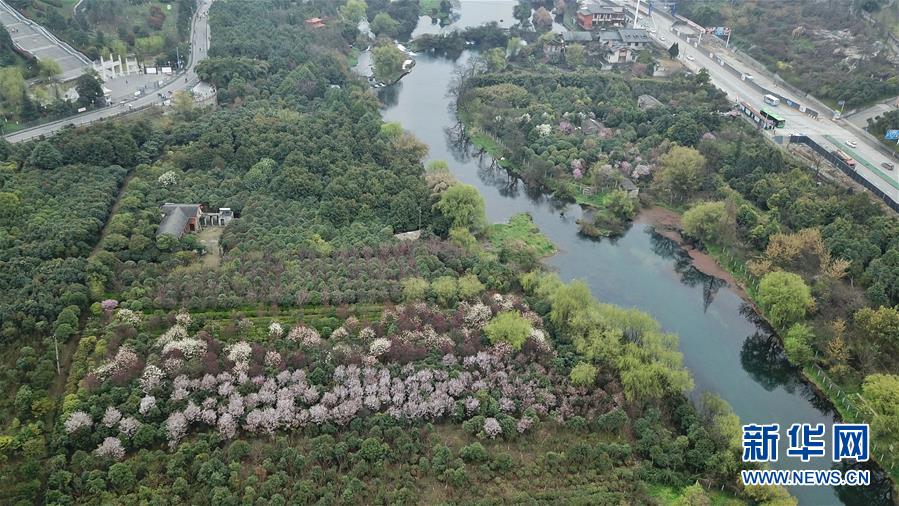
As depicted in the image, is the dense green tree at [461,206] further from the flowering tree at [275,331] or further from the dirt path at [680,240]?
the flowering tree at [275,331]

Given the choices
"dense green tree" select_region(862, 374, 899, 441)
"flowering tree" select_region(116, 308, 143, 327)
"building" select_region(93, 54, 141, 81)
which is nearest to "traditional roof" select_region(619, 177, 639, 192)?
"dense green tree" select_region(862, 374, 899, 441)

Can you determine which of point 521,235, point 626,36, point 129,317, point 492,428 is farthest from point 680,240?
point 626,36

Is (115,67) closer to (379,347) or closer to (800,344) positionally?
(379,347)

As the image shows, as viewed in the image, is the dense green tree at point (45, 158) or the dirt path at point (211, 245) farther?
the dense green tree at point (45, 158)

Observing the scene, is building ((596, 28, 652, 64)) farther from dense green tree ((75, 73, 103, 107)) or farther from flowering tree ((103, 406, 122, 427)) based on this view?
flowering tree ((103, 406, 122, 427))

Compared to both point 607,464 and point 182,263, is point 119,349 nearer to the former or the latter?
point 182,263

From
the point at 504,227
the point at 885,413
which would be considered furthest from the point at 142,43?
the point at 885,413

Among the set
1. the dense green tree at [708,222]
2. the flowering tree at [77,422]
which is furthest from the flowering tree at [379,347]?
the dense green tree at [708,222]
